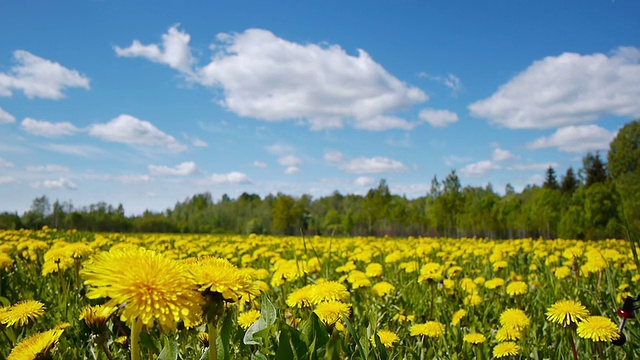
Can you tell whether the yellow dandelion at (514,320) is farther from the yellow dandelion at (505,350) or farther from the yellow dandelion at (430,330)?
the yellow dandelion at (430,330)

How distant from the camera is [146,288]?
2.64ft

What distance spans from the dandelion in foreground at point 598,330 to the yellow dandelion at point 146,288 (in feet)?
5.93

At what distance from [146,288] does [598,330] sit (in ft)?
6.38

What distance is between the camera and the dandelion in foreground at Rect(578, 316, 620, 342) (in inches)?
71.5

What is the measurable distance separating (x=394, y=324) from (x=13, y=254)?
4.26 m

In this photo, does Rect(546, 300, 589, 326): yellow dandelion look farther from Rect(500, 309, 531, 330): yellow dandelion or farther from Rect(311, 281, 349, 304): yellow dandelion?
Rect(311, 281, 349, 304): yellow dandelion

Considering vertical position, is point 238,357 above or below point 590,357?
above

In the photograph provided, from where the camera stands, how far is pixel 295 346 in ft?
3.80

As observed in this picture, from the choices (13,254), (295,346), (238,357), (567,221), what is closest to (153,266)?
(295,346)

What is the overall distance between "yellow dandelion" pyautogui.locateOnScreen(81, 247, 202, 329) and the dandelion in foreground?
1.81 metres

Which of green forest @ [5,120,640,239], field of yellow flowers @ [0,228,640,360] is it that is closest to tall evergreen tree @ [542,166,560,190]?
green forest @ [5,120,640,239]

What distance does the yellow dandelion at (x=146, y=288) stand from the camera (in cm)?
78

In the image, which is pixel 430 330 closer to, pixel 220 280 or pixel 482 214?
pixel 220 280

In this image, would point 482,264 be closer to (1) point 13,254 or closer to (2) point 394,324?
(2) point 394,324
